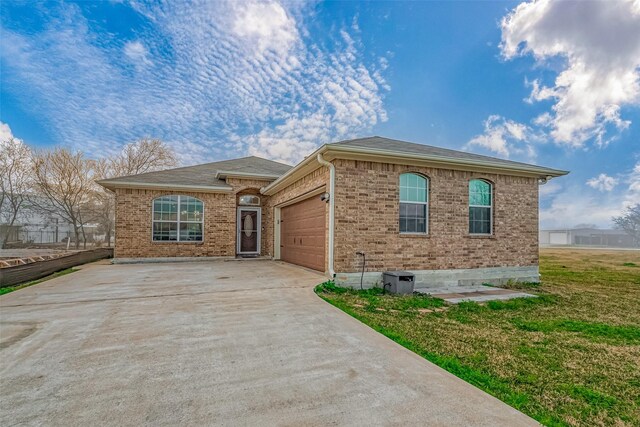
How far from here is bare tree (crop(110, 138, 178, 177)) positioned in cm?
2477

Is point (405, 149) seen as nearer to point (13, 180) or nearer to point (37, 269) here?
point (37, 269)

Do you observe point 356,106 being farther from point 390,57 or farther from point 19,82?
point 19,82

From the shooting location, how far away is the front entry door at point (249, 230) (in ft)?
44.4

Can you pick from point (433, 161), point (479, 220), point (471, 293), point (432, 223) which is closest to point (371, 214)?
point (432, 223)

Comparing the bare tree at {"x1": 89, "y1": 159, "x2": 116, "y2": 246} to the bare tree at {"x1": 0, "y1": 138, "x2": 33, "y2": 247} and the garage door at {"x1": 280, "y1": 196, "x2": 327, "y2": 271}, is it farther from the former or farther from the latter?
the garage door at {"x1": 280, "y1": 196, "x2": 327, "y2": 271}

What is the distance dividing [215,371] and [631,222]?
71547 mm

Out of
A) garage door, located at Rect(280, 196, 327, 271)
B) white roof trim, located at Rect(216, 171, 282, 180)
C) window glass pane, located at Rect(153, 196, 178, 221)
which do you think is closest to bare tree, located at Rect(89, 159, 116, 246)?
window glass pane, located at Rect(153, 196, 178, 221)

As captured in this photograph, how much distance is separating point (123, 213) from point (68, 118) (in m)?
12.6

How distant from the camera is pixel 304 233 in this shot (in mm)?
9555

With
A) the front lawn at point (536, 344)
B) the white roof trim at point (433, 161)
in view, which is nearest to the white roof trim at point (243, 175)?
the white roof trim at point (433, 161)

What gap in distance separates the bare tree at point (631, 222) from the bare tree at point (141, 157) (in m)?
69.8

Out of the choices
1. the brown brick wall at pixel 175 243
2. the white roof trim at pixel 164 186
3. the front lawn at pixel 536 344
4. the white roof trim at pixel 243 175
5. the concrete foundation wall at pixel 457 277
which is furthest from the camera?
the white roof trim at pixel 243 175

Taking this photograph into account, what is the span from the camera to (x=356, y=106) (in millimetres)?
14992

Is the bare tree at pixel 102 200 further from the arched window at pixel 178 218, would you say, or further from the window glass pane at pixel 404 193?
the window glass pane at pixel 404 193
